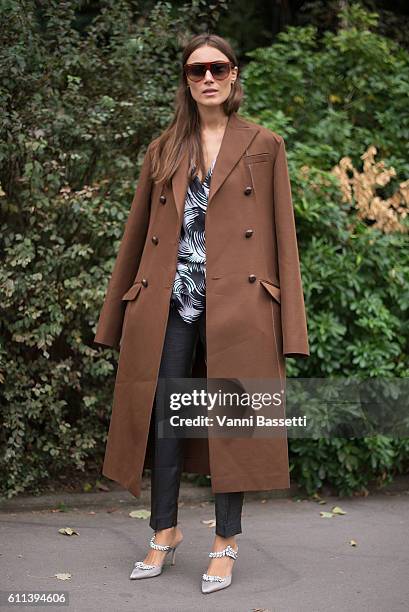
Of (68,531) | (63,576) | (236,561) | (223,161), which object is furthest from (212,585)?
(223,161)

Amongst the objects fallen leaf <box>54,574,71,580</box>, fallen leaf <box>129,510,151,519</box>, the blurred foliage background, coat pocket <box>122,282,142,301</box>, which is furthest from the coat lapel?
fallen leaf <box>129,510,151,519</box>

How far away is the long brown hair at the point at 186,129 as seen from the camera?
389 centimetres

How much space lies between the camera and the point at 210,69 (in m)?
3.85

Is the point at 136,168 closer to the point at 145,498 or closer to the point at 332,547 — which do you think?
the point at 145,498

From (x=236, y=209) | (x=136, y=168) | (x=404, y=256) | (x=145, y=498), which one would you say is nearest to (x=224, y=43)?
(x=236, y=209)

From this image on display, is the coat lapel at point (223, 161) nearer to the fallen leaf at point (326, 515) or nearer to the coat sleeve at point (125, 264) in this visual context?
the coat sleeve at point (125, 264)

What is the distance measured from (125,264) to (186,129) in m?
0.62

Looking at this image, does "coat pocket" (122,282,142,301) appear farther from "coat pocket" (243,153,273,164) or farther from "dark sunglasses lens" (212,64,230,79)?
"dark sunglasses lens" (212,64,230,79)

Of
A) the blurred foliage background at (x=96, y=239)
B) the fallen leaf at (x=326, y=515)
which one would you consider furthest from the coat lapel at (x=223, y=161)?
the fallen leaf at (x=326, y=515)

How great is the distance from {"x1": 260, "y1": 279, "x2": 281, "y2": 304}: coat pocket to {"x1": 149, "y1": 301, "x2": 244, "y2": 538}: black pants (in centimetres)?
28

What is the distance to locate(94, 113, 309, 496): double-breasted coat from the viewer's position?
12.4ft

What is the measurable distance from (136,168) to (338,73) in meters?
2.50

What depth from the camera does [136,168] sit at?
5.46m

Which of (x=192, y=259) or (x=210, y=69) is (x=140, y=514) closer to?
(x=192, y=259)
